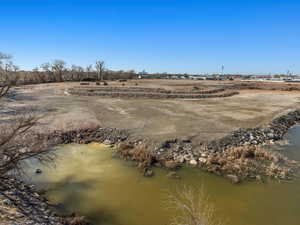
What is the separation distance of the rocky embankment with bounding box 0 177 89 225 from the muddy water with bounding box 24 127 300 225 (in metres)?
0.62

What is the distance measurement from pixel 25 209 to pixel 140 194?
420 cm

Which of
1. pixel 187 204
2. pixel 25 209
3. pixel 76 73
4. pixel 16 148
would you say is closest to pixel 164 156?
pixel 187 204

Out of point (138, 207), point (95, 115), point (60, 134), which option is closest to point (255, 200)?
point (138, 207)

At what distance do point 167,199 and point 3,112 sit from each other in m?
18.7

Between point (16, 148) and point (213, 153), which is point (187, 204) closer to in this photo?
point (213, 153)

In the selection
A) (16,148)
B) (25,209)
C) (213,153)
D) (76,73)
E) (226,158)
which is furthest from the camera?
(76,73)

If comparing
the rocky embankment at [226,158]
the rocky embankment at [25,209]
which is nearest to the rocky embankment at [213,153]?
the rocky embankment at [226,158]

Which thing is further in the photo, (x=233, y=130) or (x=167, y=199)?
(x=233, y=130)

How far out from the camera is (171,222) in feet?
22.2

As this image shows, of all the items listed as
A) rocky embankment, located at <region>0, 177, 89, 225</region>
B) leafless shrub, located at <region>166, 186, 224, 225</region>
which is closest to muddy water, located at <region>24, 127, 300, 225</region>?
leafless shrub, located at <region>166, 186, 224, 225</region>

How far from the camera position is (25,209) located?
252 inches

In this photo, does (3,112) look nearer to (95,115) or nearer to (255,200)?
(95,115)

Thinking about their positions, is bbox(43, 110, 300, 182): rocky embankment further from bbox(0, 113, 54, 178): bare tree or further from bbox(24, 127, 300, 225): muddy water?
bbox(0, 113, 54, 178): bare tree

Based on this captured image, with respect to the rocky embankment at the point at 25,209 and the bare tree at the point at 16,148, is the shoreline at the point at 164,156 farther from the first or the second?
the bare tree at the point at 16,148
